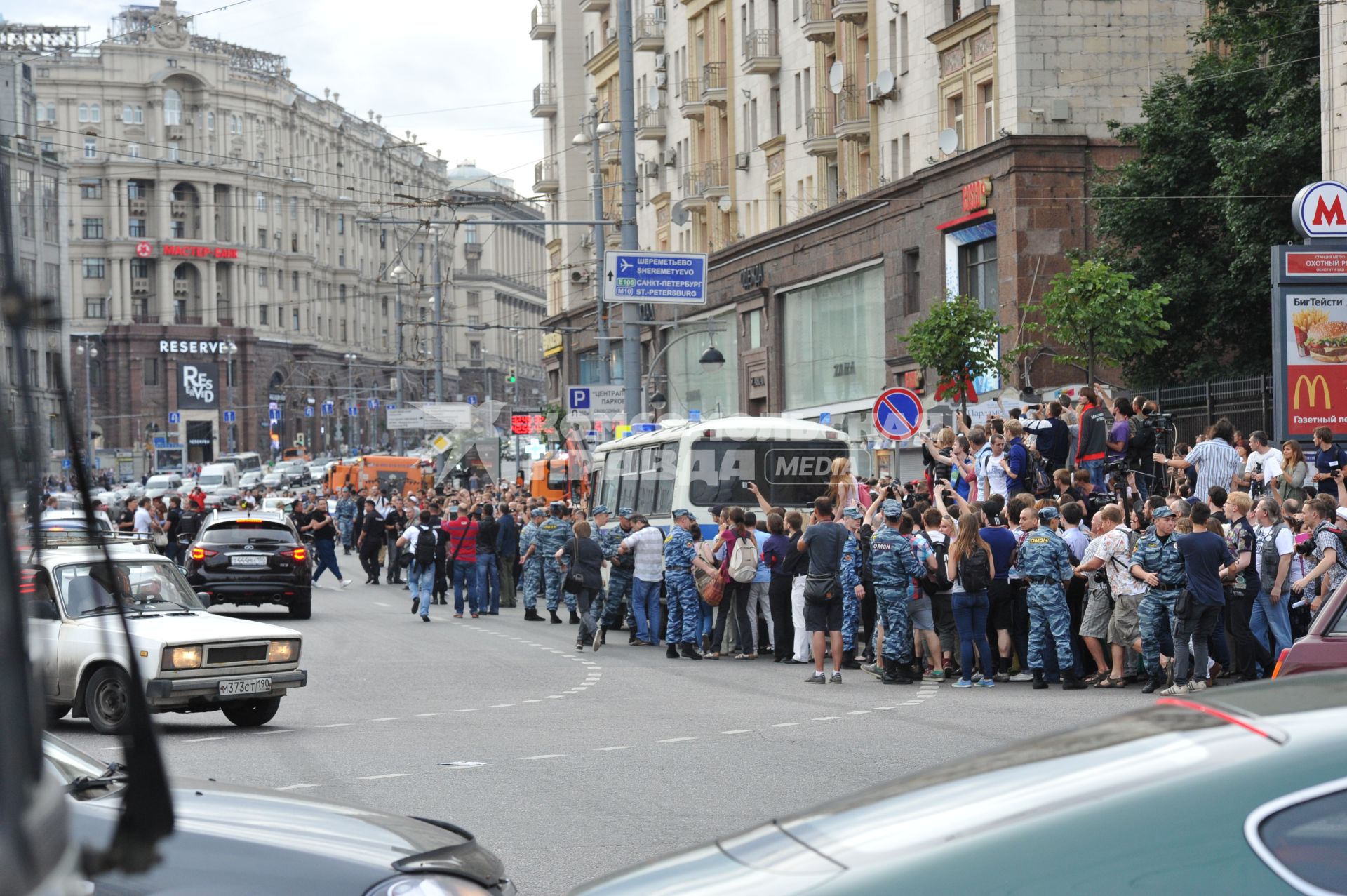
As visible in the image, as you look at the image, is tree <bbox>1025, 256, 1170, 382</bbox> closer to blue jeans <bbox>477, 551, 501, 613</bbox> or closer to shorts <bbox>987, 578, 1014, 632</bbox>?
shorts <bbox>987, 578, 1014, 632</bbox>

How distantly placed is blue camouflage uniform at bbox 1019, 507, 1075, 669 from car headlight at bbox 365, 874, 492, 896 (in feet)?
39.8

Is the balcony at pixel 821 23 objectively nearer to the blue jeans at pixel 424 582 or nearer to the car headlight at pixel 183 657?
the blue jeans at pixel 424 582

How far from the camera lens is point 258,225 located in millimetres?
140875

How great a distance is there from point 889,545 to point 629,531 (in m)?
7.34

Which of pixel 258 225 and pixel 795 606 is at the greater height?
pixel 258 225

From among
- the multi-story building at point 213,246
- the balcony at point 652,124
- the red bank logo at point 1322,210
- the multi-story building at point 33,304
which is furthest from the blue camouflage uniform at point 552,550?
the multi-story building at point 213,246

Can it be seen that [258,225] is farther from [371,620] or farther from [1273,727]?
[1273,727]

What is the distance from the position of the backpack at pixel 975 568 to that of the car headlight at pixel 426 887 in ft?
40.3

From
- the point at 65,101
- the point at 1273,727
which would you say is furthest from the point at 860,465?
the point at 65,101

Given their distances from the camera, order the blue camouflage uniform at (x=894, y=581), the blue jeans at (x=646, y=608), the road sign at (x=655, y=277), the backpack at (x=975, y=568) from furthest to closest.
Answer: the road sign at (x=655, y=277) → the blue jeans at (x=646, y=608) → the blue camouflage uniform at (x=894, y=581) → the backpack at (x=975, y=568)

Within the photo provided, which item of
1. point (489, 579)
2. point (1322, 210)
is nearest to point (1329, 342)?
point (1322, 210)

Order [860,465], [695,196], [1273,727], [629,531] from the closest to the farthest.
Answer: [1273,727] → [629,531] → [860,465] → [695,196]

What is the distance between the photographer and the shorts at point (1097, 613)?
1683 cm

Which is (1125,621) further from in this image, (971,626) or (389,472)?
(389,472)
